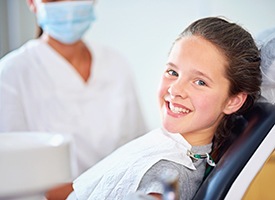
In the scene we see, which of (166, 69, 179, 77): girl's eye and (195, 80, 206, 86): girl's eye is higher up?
(166, 69, 179, 77): girl's eye

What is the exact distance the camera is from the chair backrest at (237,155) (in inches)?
34.8

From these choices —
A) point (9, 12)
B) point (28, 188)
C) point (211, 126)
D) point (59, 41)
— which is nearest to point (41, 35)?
point (59, 41)

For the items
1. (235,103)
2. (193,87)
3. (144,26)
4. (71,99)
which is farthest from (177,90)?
(144,26)

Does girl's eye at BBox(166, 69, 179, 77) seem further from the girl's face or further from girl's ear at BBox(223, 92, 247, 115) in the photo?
girl's ear at BBox(223, 92, 247, 115)

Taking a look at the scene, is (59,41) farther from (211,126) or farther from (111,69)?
(211,126)

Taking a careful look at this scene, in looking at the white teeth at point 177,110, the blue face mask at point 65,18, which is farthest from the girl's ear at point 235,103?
the blue face mask at point 65,18

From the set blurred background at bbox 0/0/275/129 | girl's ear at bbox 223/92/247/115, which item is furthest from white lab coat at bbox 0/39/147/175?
girl's ear at bbox 223/92/247/115

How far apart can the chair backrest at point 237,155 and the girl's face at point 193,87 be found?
0.08 metres

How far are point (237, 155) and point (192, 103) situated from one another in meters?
0.15

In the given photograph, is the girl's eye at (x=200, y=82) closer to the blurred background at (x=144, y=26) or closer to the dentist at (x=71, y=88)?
the dentist at (x=71, y=88)

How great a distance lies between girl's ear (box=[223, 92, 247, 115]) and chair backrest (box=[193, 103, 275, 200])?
1.8 inches

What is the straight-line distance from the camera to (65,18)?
1805mm

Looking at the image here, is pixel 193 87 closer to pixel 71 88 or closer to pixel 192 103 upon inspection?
pixel 192 103

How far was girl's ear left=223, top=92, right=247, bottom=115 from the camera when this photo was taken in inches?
41.1
